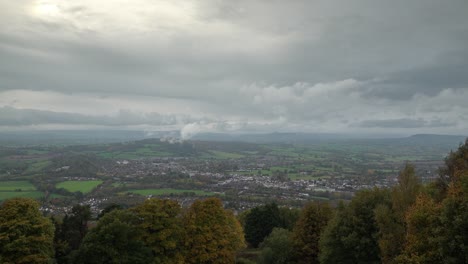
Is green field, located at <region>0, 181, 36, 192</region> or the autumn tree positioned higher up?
the autumn tree

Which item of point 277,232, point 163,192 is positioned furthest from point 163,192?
point 277,232

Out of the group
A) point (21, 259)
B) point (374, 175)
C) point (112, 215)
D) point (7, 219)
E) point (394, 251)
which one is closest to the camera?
point (394, 251)

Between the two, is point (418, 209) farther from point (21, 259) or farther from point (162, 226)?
point (21, 259)

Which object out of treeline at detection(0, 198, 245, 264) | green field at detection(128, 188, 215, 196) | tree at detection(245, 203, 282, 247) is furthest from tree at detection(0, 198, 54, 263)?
green field at detection(128, 188, 215, 196)

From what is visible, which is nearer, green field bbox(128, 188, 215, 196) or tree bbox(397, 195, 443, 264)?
tree bbox(397, 195, 443, 264)

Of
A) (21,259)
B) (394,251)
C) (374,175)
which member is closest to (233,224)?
(394,251)

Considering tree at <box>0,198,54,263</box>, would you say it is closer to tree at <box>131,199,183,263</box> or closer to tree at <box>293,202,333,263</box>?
tree at <box>131,199,183,263</box>

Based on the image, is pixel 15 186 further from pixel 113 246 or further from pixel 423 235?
pixel 423 235
